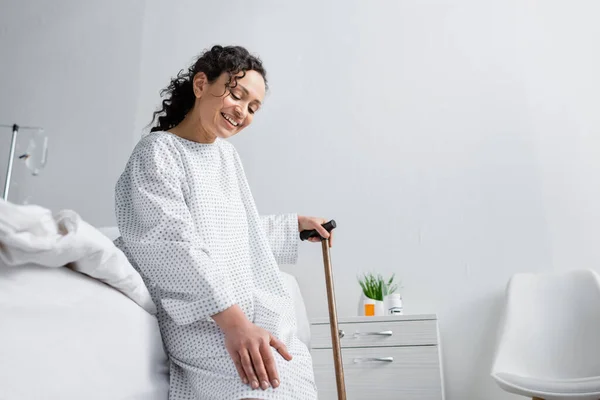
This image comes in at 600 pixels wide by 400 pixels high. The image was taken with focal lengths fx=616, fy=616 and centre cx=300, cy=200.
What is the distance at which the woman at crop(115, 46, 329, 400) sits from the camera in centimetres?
116

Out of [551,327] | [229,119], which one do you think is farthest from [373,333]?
[229,119]

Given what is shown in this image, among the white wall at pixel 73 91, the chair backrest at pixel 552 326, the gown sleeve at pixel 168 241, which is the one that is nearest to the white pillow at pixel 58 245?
the gown sleeve at pixel 168 241

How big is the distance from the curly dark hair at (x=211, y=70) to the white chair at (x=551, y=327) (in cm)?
154

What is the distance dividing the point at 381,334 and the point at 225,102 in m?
1.43

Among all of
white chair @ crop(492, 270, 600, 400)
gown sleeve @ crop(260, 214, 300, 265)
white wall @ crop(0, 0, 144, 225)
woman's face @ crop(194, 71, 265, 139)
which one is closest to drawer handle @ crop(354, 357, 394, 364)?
white chair @ crop(492, 270, 600, 400)

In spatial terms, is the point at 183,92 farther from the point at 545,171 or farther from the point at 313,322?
the point at 545,171

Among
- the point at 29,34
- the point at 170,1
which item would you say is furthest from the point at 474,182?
the point at 29,34

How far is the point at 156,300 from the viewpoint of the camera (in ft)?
4.17

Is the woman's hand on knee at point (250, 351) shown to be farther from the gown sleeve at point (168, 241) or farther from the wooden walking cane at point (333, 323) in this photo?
the wooden walking cane at point (333, 323)

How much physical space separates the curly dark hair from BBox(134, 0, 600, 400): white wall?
5.51 ft

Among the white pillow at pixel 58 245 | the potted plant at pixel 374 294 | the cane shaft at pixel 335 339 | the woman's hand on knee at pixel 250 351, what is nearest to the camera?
the white pillow at pixel 58 245

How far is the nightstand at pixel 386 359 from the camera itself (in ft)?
8.32

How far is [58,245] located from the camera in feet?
2.92

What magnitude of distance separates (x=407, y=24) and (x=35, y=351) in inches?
117
